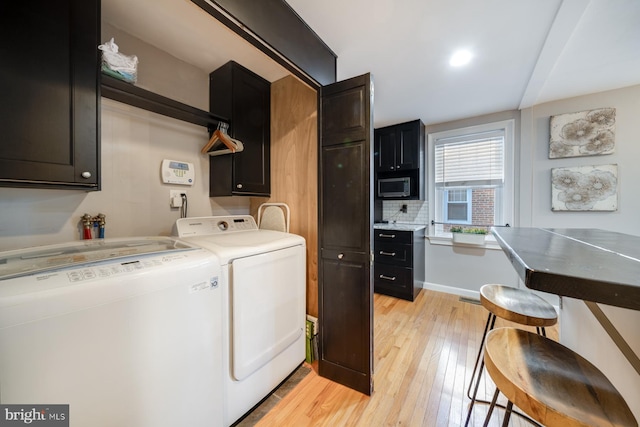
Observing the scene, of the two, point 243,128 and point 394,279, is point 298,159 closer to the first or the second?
point 243,128

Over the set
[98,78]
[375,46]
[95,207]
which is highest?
[375,46]

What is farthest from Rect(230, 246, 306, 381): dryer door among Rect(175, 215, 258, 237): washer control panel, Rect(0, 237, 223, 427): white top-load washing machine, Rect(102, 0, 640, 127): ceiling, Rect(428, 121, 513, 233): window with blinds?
Rect(428, 121, 513, 233): window with blinds

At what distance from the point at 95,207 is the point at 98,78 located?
748 millimetres

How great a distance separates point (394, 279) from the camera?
2.95 m

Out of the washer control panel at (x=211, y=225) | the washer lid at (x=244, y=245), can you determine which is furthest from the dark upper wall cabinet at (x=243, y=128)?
the washer lid at (x=244, y=245)

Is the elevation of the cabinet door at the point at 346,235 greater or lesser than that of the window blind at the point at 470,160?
lesser

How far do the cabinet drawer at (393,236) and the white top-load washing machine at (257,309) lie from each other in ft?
5.40

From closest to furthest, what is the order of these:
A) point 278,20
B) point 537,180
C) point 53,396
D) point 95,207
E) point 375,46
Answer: point 53,396
point 278,20
point 95,207
point 375,46
point 537,180

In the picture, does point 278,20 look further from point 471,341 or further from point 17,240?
point 471,341

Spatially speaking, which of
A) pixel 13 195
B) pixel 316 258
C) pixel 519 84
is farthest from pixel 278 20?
pixel 519 84

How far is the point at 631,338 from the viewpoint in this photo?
750 mm

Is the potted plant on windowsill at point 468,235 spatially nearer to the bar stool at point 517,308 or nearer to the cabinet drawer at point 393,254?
the cabinet drawer at point 393,254

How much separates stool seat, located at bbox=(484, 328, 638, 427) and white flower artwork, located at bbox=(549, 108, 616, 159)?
2603mm

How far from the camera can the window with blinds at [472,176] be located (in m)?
2.79
